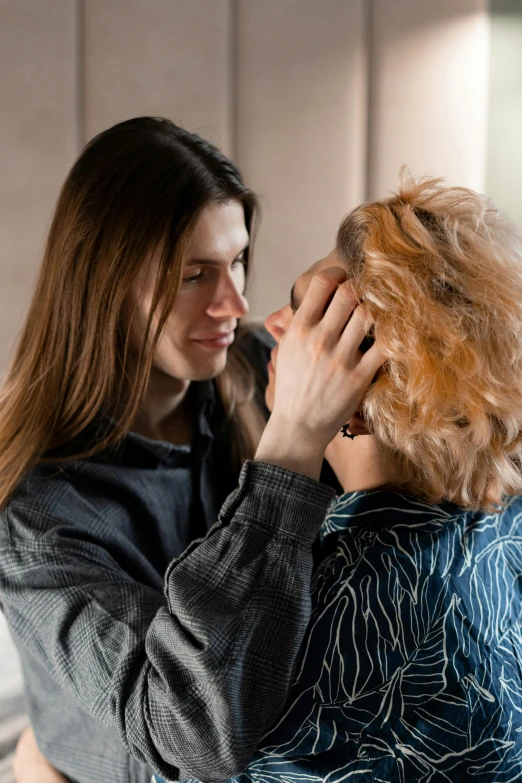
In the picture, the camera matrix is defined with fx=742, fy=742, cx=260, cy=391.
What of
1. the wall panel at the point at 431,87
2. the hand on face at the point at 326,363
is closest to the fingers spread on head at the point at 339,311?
the hand on face at the point at 326,363

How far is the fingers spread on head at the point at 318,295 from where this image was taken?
94cm

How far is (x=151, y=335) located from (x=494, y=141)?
107 cm

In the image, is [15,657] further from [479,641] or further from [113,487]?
[479,641]

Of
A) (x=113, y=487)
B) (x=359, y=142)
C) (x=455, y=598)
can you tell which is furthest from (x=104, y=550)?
(x=359, y=142)

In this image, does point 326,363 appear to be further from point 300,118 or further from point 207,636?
point 300,118

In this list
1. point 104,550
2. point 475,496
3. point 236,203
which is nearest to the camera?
point 475,496

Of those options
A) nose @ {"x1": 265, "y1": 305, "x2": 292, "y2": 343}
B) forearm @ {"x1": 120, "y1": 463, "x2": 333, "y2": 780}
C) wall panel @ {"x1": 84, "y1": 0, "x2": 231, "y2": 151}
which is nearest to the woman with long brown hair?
forearm @ {"x1": 120, "y1": 463, "x2": 333, "y2": 780}

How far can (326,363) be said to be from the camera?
0.92 meters

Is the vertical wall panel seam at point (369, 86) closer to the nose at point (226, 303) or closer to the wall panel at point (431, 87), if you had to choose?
the wall panel at point (431, 87)

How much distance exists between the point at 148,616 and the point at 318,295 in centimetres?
48

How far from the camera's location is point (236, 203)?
1.30m

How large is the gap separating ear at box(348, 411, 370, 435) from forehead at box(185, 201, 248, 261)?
15.3 inches

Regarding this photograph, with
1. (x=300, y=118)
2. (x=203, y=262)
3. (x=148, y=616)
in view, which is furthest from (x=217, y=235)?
(x=300, y=118)

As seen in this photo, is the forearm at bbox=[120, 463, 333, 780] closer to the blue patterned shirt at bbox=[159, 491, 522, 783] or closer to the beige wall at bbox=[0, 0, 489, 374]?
the blue patterned shirt at bbox=[159, 491, 522, 783]
